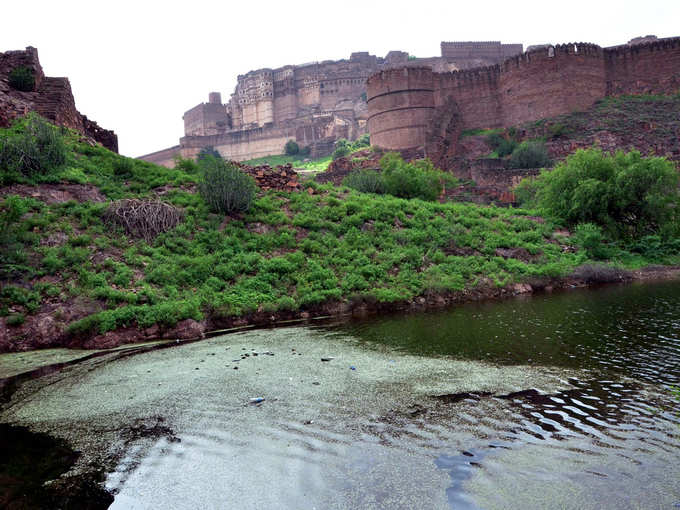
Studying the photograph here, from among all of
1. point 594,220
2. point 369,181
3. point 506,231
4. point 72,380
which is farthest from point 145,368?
point 594,220

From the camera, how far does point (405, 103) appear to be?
3734 cm

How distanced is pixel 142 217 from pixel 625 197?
49.7 feet

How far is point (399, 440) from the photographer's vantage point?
3.68 metres

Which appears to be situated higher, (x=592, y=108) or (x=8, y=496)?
(x=592, y=108)

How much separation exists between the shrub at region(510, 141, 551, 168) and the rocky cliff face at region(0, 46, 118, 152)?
22763mm

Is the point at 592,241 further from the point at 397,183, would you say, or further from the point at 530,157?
the point at 530,157

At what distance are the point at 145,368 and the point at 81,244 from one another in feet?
16.9

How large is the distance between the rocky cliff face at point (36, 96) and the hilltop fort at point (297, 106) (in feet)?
128

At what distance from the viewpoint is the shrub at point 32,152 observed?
38.7ft

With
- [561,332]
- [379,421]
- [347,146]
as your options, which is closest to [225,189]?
[561,332]

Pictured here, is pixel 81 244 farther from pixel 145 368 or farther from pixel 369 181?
pixel 369 181

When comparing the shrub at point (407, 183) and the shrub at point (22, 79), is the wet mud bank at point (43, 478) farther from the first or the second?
the shrub at point (407, 183)

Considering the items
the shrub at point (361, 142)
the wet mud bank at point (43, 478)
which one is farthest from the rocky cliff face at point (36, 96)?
the shrub at point (361, 142)

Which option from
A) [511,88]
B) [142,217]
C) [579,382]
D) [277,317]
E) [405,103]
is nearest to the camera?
[579,382]
